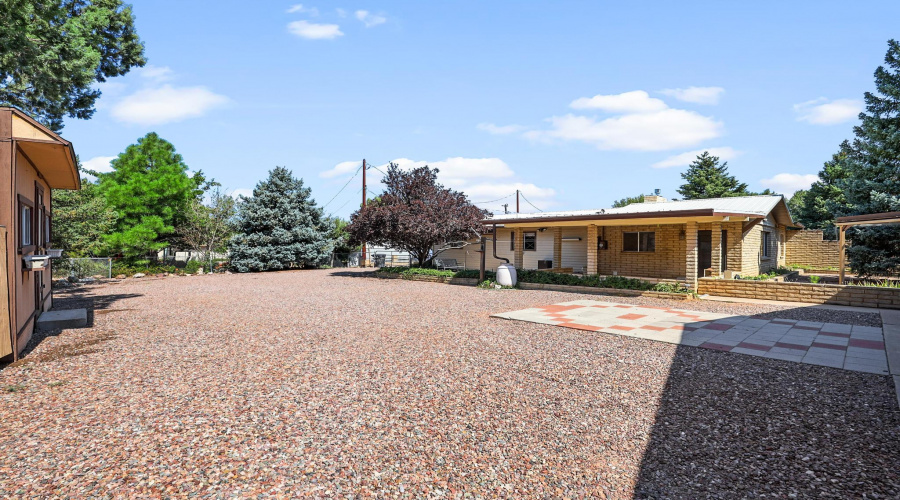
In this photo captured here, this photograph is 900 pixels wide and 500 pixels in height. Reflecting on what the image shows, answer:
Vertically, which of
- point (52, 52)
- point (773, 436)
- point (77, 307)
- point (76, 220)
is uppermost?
point (52, 52)

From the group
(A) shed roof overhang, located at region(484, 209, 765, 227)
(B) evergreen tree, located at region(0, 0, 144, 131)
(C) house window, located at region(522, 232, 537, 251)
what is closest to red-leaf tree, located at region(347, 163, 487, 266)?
(A) shed roof overhang, located at region(484, 209, 765, 227)

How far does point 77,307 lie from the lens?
10.3 m

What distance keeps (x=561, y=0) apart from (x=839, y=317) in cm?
899

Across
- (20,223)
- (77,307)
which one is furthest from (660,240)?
(77,307)

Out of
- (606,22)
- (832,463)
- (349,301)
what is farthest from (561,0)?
(832,463)

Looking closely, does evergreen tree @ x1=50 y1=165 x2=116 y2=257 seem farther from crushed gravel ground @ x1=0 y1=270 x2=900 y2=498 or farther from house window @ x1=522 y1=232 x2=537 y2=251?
house window @ x1=522 y1=232 x2=537 y2=251

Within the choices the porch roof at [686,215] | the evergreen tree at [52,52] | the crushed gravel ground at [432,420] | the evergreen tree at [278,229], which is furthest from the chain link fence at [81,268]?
Answer: the porch roof at [686,215]

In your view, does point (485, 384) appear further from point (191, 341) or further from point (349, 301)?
point (349, 301)

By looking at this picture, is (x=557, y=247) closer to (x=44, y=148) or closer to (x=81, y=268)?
(x=44, y=148)

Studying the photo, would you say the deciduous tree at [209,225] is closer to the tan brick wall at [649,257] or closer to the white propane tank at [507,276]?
the white propane tank at [507,276]

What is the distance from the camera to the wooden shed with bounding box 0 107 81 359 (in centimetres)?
541

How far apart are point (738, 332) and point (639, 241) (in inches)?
396

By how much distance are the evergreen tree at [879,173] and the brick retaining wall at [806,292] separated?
4.66 m

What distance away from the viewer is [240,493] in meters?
2.67
